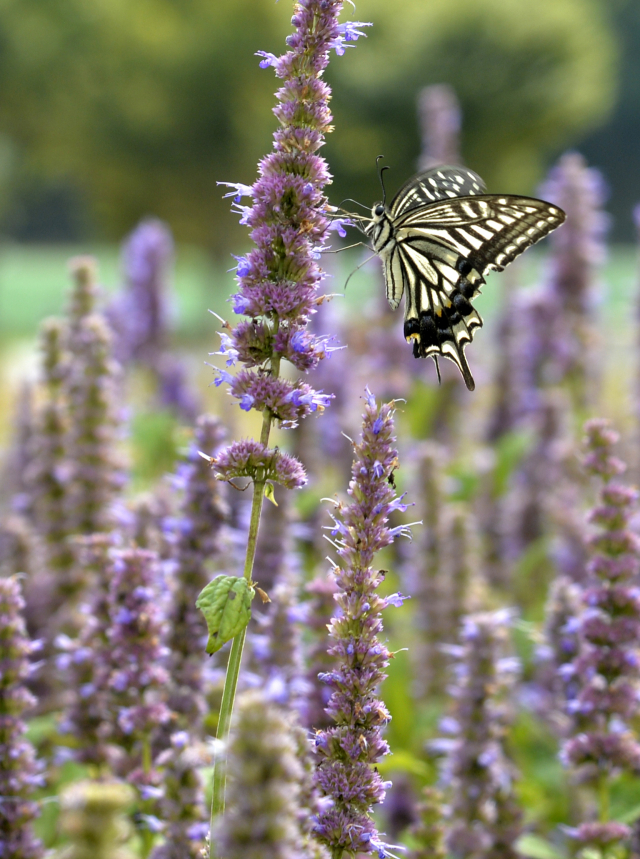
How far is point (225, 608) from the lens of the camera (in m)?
1.99

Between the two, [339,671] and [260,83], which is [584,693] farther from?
[260,83]

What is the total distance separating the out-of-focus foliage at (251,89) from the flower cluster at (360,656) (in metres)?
32.0

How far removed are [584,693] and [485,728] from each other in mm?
405

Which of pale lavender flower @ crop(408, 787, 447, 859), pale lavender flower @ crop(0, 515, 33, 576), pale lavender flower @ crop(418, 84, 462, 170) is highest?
pale lavender flower @ crop(418, 84, 462, 170)

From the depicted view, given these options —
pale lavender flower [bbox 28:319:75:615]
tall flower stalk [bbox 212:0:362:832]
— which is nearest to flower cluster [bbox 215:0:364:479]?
tall flower stalk [bbox 212:0:362:832]

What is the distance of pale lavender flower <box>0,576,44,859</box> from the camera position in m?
2.52

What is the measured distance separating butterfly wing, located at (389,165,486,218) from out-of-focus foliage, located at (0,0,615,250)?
29093 millimetres

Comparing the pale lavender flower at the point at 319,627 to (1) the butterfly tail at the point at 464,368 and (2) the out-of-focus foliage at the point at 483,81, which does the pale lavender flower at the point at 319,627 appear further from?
(2) the out-of-focus foliage at the point at 483,81

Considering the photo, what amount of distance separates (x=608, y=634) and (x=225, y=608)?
1.59 m

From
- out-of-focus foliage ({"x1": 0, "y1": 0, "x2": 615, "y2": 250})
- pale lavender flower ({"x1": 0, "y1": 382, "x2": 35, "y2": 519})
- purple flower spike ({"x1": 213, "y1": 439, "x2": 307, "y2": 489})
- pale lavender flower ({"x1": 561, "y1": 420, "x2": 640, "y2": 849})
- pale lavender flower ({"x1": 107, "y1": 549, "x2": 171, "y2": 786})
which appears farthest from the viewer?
out-of-focus foliage ({"x1": 0, "y1": 0, "x2": 615, "y2": 250})

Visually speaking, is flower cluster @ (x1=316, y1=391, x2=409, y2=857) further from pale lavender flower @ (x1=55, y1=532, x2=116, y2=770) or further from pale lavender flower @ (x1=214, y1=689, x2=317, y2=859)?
pale lavender flower @ (x1=55, y1=532, x2=116, y2=770)

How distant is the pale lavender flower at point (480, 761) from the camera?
322cm

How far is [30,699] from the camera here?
2.65m

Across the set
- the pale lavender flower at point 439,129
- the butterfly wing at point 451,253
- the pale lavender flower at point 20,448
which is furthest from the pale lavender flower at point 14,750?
the pale lavender flower at point 439,129
